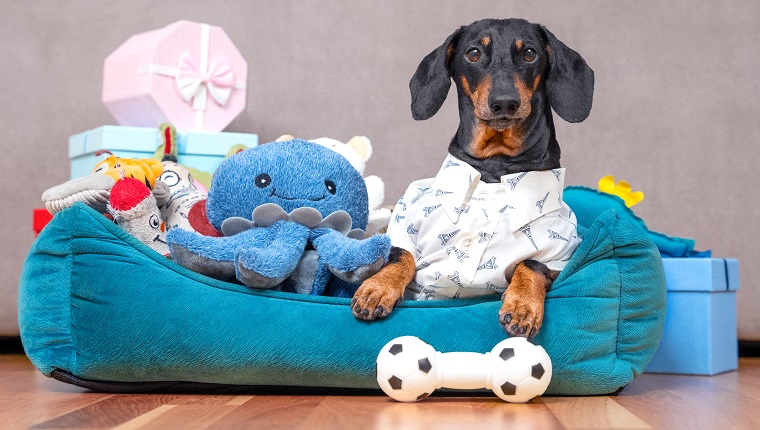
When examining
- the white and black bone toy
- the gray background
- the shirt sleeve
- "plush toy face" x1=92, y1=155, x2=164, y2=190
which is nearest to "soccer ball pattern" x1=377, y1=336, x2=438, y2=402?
the white and black bone toy

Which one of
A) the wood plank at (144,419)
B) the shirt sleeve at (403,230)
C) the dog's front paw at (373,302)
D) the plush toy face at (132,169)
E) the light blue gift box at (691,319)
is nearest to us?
the wood plank at (144,419)

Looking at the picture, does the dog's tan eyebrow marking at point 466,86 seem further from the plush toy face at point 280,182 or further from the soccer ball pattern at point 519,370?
the soccer ball pattern at point 519,370

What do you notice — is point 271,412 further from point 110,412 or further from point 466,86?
point 466,86

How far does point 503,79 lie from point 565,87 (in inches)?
7.9

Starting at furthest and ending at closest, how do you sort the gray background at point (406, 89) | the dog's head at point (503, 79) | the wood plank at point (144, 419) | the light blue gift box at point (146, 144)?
1. the gray background at point (406, 89)
2. the light blue gift box at point (146, 144)
3. the dog's head at point (503, 79)
4. the wood plank at point (144, 419)

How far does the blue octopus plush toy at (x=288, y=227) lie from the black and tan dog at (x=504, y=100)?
0.11 metres

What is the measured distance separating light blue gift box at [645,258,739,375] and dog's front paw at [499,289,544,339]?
862mm

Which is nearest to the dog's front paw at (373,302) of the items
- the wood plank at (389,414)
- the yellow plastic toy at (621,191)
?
the wood plank at (389,414)

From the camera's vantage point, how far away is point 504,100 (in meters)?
1.73

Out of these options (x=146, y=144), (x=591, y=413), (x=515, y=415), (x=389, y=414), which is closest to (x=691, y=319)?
(x=591, y=413)

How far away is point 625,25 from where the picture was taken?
3281mm

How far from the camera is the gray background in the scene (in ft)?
10.6

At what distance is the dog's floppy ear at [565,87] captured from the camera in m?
1.90

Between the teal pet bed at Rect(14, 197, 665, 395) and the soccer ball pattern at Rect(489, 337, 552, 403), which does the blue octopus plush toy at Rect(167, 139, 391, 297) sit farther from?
the soccer ball pattern at Rect(489, 337, 552, 403)
